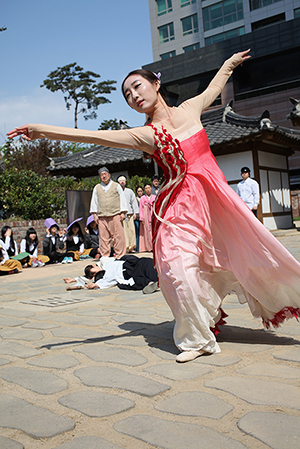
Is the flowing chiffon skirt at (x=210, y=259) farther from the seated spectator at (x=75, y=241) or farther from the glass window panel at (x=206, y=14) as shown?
the glass window panel at (x=206, y=14)

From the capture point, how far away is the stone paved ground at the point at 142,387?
158cm

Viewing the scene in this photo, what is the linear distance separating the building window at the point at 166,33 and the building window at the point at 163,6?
1194 millimetres

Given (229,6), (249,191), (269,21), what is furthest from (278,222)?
(229,6)

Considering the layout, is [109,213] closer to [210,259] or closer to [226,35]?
[210,259]

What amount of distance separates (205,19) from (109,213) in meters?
33.2

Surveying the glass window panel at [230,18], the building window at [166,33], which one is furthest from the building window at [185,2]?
the glass window panel at [230,18]

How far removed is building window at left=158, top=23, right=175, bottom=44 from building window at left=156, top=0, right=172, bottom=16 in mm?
1194

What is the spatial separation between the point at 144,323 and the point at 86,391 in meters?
1.56

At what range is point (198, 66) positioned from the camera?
32250 millimetres

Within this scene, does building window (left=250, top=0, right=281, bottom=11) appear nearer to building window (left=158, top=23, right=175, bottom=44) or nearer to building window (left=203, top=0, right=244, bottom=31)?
building window (left=203, top=0, right=244, bottom=31)

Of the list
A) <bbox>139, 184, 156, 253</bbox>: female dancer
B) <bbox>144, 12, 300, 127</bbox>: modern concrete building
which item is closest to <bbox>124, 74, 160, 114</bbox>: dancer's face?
<bbox>139, 184, 156, 253</bbox>: female dancer

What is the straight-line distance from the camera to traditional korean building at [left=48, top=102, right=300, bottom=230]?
1434 centimetres

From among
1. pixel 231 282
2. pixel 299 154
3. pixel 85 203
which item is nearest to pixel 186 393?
pixel 231 282

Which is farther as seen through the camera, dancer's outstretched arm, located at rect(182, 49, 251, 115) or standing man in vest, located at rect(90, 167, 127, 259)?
standing man in vest, located at rect(90, 167, 127, 259)
